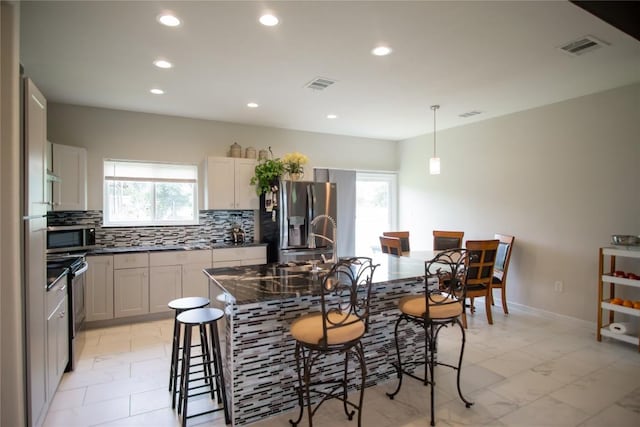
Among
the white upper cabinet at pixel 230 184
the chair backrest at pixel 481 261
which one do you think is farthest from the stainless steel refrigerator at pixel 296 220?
the chair backrest at pixel 481 261

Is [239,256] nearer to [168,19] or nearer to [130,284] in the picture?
[130,284]

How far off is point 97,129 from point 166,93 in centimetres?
129

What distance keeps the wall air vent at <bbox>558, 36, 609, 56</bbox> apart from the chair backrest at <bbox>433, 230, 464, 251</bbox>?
260cm

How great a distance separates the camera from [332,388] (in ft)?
8.29

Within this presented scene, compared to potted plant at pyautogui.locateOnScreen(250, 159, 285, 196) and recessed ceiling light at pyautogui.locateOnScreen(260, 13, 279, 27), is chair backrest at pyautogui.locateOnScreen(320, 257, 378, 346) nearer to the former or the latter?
recessed ceiling light at pyautogui.locateOnScreen(260, 13, 279, 27)

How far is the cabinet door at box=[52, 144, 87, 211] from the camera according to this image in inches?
154

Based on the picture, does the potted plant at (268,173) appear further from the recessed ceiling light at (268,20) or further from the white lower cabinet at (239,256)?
the recessed ceiling light at (268,20)

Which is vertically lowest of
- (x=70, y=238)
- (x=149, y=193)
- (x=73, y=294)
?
(x=73, y=294)

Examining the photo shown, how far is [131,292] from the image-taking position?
4.19m

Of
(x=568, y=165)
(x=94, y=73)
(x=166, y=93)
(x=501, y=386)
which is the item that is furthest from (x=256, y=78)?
(x=568, y=165)

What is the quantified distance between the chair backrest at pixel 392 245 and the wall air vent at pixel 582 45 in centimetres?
257

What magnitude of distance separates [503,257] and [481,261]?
59 cm

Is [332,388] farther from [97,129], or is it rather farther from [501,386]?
[97,129]

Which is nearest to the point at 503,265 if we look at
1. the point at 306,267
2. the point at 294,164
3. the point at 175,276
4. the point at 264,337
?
the point at 306,267
